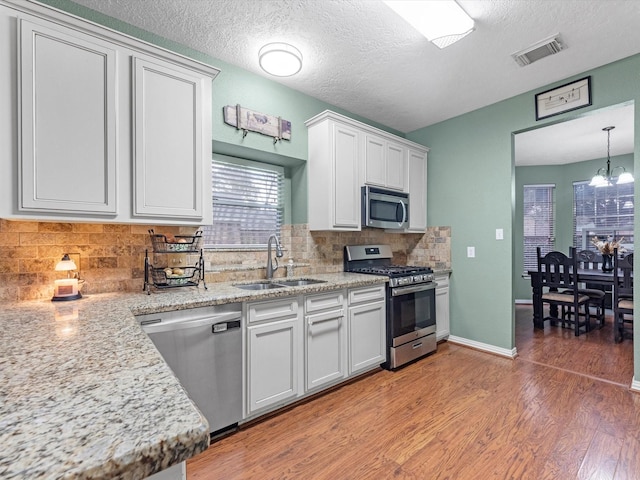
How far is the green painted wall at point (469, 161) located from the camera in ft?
8.45

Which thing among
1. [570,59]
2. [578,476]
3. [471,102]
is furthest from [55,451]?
[471,102]

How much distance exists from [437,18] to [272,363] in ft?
7.95

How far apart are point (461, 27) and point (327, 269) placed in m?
2.24

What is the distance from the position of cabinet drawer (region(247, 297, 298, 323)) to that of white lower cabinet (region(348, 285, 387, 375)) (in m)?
0.60

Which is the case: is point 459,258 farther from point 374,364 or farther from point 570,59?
point 570,59

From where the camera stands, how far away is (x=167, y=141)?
196 centimetres

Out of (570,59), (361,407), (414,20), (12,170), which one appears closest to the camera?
(12,170)

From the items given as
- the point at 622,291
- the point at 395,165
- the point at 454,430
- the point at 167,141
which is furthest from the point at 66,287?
the point at 622,291

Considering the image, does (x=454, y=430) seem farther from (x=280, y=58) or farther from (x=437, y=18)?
(x=280, y=58)

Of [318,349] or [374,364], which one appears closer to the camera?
[318,349]

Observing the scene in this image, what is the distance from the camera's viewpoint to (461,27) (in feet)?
6.67

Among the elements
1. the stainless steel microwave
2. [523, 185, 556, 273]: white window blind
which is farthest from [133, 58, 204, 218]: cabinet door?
[523, 185, 556, 273]: white window blind

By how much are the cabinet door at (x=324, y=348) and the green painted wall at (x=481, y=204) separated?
69.8 inches

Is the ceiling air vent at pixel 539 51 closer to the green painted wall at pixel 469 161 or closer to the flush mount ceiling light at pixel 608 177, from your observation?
the green painted wall at pixel 469 161
